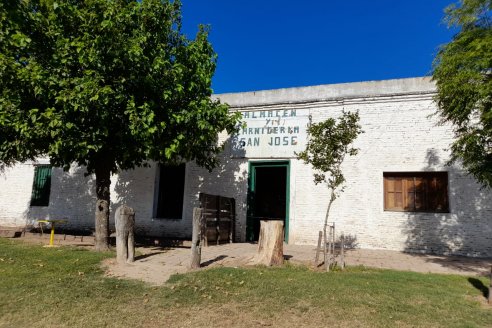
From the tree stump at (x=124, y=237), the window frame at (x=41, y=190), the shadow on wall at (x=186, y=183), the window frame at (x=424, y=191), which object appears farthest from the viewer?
the window frame at (x=41, y=190)

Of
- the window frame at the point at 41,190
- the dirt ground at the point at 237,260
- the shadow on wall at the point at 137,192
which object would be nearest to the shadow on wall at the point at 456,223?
the dirt ground at the point at 237,260

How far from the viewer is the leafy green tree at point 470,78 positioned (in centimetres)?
666

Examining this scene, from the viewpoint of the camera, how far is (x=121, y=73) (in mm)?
8656

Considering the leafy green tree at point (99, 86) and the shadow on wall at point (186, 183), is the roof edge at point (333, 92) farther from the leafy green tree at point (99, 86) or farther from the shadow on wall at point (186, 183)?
the leafy green tree at point (99, 86)

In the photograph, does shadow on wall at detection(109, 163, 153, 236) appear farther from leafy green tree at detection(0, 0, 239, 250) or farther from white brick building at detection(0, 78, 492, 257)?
leafy green tree at detection(0, 0, 239, 250)

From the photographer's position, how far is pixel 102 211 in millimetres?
9859

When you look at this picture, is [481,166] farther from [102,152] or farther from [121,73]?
[102,152]

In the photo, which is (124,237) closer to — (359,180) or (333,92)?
(359,180)

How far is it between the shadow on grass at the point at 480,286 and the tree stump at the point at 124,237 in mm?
7100

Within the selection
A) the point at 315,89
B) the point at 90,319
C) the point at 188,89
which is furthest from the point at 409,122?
the point at 90,319

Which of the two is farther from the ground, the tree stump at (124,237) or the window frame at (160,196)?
the window frame at (160,196)

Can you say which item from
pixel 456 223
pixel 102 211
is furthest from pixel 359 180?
pixel 102 211

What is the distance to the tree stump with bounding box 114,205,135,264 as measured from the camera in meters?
8.21

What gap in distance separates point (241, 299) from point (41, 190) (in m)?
13.9
